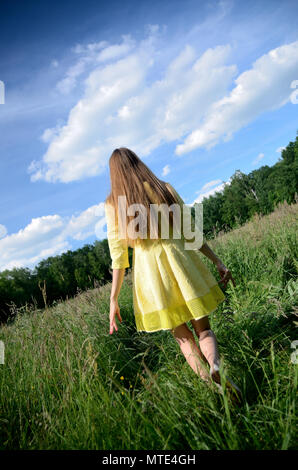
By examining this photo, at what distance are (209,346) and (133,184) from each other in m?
1.37

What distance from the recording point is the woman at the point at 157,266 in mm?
2203

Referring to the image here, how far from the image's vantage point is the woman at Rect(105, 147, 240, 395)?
220 centimetres

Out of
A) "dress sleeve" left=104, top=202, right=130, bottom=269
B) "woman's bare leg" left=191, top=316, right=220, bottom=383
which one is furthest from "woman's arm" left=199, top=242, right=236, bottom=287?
"dress sleeve" left=104, top=202, right=130, bottom=269

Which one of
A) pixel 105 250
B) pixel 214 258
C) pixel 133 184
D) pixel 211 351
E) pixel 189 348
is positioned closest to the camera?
pixel 211 351

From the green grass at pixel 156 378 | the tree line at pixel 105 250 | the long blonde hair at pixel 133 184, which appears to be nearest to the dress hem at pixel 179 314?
the green grass at pixel 156 378

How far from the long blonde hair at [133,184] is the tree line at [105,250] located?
16443 mm

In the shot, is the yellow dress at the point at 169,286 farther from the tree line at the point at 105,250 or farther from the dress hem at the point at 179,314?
the tree line at the point at 105,250

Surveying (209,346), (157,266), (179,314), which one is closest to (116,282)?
(157,266)

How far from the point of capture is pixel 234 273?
4.66 meters

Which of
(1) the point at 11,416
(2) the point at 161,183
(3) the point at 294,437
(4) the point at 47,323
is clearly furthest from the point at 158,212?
(4) the point at 47,323

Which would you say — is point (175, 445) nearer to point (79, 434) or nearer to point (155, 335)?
point (79, 434)

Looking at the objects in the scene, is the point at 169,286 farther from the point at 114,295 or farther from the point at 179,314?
the point at 114,295

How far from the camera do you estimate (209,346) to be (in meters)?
A: 2.12

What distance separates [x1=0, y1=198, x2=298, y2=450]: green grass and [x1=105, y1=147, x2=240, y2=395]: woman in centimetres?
25
